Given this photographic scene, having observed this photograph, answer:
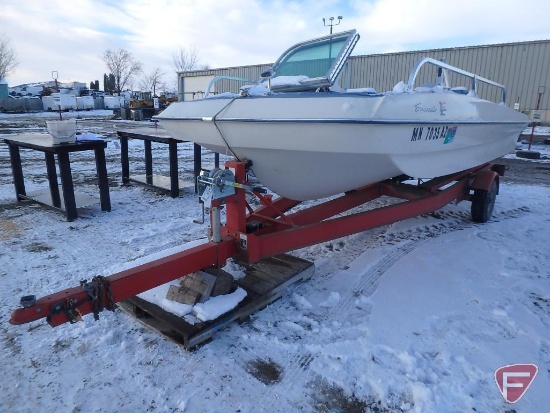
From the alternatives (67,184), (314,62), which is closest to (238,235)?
(314,62)

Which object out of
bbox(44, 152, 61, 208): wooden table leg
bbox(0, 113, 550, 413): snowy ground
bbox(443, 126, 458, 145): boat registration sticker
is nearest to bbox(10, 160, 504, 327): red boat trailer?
bbox(0, 113, 550, 413): snowy ground

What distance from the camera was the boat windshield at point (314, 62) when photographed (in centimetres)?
261

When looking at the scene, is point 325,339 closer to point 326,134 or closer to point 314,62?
point 326,134

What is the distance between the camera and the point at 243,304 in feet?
7.56

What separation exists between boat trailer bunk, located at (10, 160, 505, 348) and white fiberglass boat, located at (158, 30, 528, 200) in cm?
21

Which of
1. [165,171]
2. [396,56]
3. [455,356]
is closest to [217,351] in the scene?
[455,356]

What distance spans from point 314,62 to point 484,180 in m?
2.40

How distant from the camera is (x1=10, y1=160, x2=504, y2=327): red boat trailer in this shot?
67.5 inches

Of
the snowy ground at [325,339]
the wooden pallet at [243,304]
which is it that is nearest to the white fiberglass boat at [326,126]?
the wooden pallet at [243,304]

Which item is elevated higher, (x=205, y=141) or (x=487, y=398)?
(x=205, y=141)

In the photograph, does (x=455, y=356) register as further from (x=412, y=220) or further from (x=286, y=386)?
(x=412, y=220)

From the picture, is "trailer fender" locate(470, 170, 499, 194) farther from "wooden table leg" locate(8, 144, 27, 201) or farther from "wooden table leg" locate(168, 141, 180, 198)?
"wooden table leg" locate(8, 144, 27, 201)

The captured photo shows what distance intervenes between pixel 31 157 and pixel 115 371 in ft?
26.5

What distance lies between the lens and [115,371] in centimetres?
188
